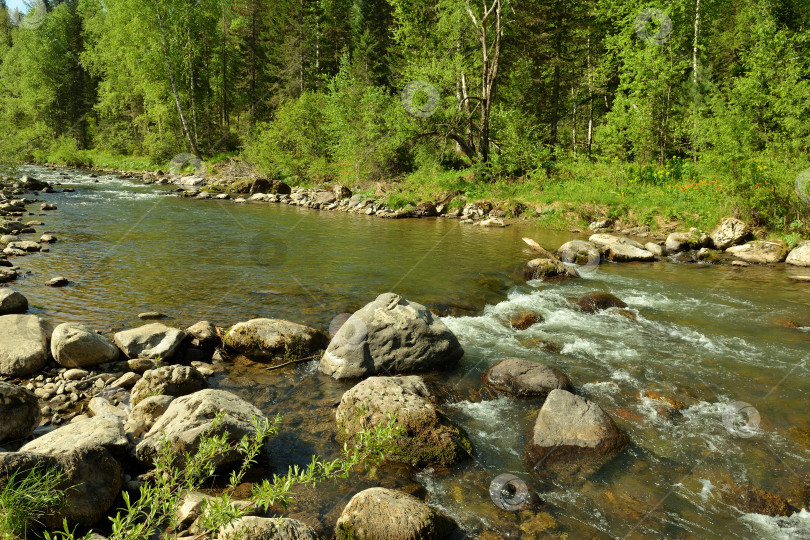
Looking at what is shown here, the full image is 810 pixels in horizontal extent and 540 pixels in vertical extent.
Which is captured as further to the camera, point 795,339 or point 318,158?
point 318,158

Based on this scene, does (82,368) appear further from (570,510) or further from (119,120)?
(119,120)

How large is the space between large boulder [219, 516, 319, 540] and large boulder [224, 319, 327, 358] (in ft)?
12.7

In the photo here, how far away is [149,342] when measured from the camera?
6.89m

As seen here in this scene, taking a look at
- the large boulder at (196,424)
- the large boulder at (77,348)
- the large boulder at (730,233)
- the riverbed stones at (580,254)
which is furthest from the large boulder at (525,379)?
the large boulder at (730,233)

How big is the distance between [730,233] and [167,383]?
→ 16.9m

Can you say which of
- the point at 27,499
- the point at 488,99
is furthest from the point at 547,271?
the point at 488,99

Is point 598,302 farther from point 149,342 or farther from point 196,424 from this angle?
point 149,342

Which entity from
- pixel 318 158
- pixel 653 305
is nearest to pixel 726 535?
pixel 653 305

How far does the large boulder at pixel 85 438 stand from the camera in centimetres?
389

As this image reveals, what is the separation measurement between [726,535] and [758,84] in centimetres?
1889

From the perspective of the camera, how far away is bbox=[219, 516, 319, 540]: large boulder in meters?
3.25

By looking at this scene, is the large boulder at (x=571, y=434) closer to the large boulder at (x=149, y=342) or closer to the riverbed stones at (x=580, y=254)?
the large boulder at (x=149, y=342)

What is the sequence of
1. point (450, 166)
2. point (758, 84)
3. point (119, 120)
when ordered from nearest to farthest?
point (758, 84), point (450, 166), point (119, 120)

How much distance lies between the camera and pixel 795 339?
26.7 ft
